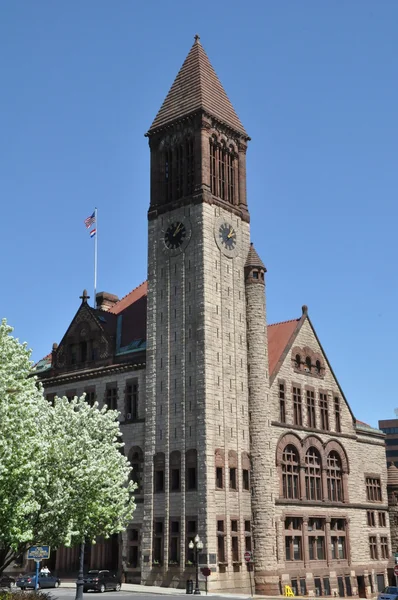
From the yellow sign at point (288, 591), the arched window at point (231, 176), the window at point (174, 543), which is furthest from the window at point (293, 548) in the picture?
the arched window at point (231, 176)

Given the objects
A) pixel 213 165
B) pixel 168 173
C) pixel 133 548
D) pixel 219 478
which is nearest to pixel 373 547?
pixel 219 478

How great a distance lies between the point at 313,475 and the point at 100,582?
2107 centimetres

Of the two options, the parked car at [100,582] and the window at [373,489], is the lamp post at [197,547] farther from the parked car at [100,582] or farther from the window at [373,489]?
the window at [373,489]

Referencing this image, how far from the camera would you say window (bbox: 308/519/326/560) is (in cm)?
6247

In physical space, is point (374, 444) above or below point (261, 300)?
below

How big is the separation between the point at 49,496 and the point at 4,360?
7.18m

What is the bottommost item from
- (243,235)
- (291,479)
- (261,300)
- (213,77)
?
(291,479)

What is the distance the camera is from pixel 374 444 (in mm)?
74312

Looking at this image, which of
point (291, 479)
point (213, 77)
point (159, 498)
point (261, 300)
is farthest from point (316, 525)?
point (213, 77)

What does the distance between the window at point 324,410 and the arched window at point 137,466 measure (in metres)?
17.0

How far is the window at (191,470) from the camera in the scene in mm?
55438

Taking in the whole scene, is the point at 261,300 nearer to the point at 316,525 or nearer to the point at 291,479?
the point at 291,479

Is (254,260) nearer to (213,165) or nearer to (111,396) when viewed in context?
(213,165)

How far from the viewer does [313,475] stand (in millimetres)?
64875
